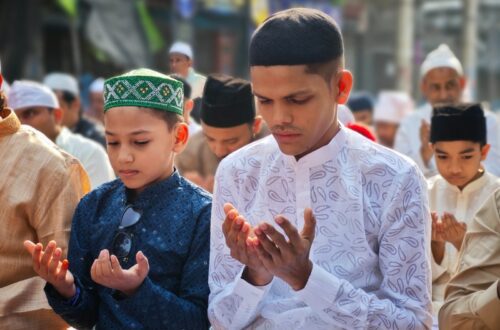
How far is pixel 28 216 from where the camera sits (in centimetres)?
361

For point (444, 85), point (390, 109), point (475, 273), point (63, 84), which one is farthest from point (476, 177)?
point (390, 109)

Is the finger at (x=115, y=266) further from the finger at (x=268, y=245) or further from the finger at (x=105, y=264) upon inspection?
the finger at (x=268, y=245)

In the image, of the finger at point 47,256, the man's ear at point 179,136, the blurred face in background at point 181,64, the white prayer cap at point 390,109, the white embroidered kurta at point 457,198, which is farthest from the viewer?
the white prayer cap at point 390,109

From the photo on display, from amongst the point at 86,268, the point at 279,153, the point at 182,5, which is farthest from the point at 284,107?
the point at 182,5

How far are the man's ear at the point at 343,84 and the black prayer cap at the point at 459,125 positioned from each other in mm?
2135

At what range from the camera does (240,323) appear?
2.85 m

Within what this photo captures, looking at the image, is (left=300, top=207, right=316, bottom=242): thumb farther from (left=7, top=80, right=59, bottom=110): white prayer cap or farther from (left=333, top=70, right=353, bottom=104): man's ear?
(left=7, top=80, right=59, bottom=110): white prayer cap

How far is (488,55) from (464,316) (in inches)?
1355

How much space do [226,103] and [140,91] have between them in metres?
1.58

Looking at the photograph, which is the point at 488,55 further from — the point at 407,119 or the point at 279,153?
the point at 279,153

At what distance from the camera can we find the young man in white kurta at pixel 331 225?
2.74 metres

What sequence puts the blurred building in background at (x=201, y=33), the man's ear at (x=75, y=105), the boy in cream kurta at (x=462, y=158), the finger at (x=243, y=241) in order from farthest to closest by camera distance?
the blurred building in background at (x=201, y=33), the man's ear at (x=75, y=105), the boy in cream kurta at (x=462, y=158), the finger at (x=243, y=241)

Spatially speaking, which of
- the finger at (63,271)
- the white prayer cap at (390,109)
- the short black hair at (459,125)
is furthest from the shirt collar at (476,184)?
the white prayer cap at (390,109)

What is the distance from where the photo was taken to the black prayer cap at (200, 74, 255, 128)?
4875mm
